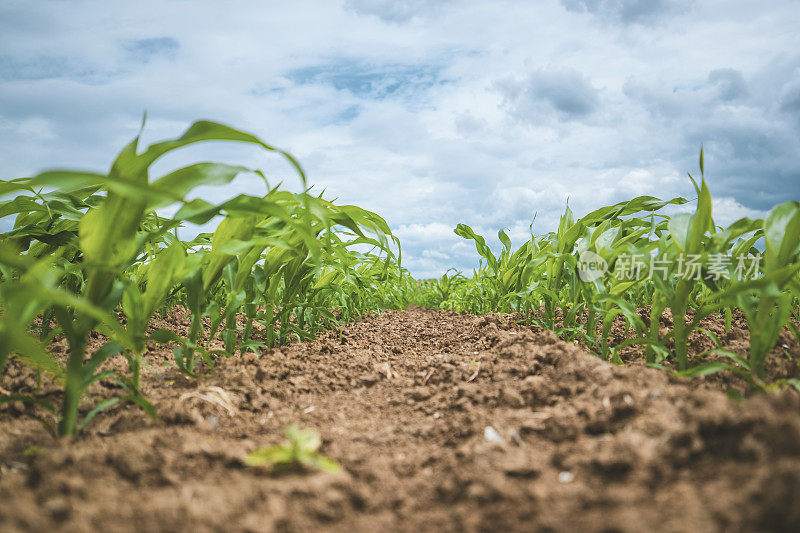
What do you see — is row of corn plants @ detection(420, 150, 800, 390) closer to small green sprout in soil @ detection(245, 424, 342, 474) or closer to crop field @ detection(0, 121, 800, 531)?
crop field @ detection(0, 121, 800, 531)

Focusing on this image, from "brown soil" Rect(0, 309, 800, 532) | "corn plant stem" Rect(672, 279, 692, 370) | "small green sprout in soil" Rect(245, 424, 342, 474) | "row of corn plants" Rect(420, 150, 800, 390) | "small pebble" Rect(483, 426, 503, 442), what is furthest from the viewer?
"corn plant stem" Rect(672, 279, 692, 370)

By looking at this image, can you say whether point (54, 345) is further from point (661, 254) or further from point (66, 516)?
point (661, 254)

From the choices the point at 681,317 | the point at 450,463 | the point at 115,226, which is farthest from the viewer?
the point at 681,317

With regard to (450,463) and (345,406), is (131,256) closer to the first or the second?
(345,406)

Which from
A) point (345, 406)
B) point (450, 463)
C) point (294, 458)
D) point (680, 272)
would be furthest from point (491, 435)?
point (680, 272)

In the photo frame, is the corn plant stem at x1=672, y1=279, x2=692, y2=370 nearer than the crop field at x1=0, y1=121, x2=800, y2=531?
No

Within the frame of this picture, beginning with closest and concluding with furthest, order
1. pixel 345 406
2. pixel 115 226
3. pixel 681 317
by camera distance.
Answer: pixel 115 226
pixel 345 406
pixel 681 317

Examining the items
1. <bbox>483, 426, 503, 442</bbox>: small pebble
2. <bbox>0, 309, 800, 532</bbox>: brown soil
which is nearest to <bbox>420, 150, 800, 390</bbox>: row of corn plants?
<bbox>0, 309, 800, 532</bbox>: brown soil

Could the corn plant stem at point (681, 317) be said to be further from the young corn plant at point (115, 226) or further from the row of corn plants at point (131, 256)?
the young corn plant at point (115, 226)

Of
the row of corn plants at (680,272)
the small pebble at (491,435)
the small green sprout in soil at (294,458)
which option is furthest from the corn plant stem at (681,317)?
the small green sprout in soil at (294,458)

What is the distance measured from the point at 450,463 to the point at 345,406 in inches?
26.4

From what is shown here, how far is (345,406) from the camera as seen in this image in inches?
64.9

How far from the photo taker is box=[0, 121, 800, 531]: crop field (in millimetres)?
772

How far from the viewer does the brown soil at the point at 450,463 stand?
0.74 metres
